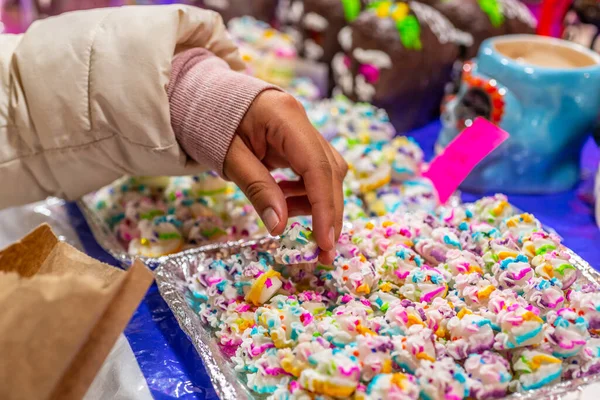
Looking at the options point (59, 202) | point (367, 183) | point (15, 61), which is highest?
point (15, 61)

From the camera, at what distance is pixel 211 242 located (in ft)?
2.84

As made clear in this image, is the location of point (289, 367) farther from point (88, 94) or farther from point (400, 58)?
point (400, 58)

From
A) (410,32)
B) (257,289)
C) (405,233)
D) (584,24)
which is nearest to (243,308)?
(257,289)

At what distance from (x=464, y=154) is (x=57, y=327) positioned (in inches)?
29.4

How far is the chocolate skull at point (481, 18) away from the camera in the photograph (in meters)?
1.34

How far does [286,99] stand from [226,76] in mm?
91

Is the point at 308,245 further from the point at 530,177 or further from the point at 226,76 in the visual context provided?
the point at 530,177

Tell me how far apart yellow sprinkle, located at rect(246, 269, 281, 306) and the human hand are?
5 cm

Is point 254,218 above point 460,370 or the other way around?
the other way around

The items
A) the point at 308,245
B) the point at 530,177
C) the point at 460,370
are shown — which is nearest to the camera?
the point at 460,370

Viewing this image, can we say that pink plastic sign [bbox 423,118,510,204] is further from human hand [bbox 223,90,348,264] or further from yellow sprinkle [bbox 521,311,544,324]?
yellow sprinkle [bbox 521,311,544,324]

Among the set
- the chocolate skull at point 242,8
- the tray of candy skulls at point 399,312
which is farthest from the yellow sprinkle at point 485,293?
the chocolate skull at point 242,8

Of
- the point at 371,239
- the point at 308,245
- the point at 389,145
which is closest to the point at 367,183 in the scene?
the point at 389,145

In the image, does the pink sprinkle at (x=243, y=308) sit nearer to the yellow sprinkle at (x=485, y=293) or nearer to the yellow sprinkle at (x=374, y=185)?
the yellow sprinkle at (x=485, y=293)
